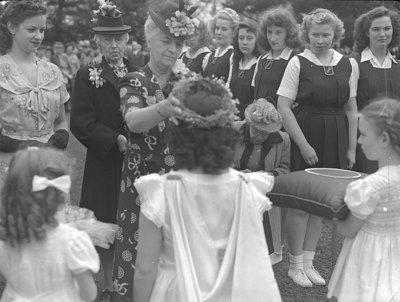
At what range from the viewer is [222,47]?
695cm

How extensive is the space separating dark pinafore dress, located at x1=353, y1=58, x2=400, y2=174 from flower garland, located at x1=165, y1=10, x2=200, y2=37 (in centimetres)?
227

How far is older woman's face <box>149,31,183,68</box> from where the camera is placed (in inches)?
133

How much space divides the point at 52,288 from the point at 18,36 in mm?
2050

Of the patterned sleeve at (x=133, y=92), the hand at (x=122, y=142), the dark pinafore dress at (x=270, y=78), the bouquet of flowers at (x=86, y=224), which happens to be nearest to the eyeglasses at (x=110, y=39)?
the hand at (x=122, y=142)

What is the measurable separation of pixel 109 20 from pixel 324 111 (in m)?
1.77

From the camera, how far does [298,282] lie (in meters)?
4.82

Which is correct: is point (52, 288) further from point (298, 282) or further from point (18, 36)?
point (298, 282)

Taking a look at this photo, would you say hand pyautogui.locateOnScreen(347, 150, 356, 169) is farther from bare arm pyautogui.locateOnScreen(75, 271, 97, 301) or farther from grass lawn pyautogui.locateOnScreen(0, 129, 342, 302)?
bare arm pyautogui.locateOnScreen(75, 271, 97, 301)

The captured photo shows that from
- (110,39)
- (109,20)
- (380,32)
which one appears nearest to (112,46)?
(110,39)

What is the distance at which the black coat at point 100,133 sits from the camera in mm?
4172

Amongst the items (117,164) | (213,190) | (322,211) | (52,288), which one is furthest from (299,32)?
(52,288)

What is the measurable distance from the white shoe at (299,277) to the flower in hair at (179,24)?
232cm

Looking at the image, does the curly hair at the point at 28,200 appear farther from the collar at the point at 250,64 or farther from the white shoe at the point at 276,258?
the collar at the point at 250,64

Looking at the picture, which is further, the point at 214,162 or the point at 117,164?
the point at 117,164
